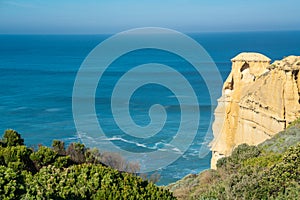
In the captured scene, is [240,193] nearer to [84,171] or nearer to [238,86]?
[84,171]

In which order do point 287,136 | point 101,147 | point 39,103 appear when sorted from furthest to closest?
point 39,103 → point 101,147 → point 287,136

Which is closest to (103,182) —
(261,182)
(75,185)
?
(75,185)

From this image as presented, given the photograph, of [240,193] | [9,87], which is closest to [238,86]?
[240,193]

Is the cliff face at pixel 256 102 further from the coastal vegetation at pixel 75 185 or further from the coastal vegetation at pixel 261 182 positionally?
the coastal vegetation at pixel 75 185

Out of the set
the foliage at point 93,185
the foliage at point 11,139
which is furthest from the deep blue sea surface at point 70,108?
the foliage at point 93,185

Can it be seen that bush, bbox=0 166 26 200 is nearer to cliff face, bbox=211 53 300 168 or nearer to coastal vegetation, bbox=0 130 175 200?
coastal vegetation, bbox=0 130 175 200

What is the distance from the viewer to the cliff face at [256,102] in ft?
62.1

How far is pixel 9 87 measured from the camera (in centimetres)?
7181

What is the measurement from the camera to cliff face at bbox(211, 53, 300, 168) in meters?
18.9

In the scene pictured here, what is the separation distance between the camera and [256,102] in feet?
67.2

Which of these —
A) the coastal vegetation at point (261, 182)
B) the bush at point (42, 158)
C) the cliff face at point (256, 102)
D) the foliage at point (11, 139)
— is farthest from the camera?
the cliff face at point (256, 102)

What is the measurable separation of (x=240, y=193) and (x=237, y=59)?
14070 millimetres

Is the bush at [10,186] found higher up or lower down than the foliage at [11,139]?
lower down

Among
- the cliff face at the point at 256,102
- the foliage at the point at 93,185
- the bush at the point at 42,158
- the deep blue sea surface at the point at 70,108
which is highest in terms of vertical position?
the deep blue sea surface at the point at 70,108
